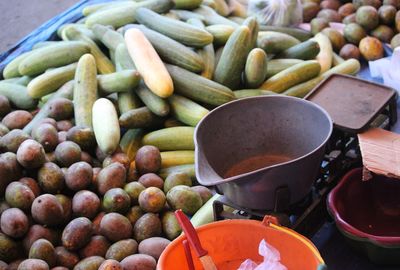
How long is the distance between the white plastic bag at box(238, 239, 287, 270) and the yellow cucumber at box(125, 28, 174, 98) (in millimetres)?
1042

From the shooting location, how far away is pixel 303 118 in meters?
1.35

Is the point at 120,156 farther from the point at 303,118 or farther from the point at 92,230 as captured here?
the point at 303,118

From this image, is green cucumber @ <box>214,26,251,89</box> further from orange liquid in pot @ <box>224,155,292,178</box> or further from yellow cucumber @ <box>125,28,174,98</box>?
orange liquid in pot @ <box>224,155,292,178</box>

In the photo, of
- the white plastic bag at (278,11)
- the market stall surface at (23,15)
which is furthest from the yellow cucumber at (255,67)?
the market stall surface at (23,15)

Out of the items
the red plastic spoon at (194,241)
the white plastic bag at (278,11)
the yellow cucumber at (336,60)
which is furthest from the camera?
the white plastic bag at (278,11)

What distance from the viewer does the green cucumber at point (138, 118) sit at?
6.44 feet

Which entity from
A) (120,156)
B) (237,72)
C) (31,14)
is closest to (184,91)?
(237,72)

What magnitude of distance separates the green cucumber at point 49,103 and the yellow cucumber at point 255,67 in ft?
2.67

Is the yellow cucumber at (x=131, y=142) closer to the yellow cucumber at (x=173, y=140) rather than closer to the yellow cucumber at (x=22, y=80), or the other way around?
the yellow cucumber at (x=173, y=140)

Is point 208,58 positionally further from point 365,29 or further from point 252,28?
point 365,29

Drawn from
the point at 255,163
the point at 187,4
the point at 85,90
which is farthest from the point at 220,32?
the point at 255,163

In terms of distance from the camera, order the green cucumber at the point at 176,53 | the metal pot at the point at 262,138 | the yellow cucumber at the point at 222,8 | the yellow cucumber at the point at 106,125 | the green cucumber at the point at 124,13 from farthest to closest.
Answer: the yellow cucumber at the point at 222,8 < the green cucumber at the point at 124,13 < the green cucumber at the point at 176,53 < the yellow cucumber at the point at 106,125 < the metal pot at the point at 262,138

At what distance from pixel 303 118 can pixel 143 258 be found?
0.60m

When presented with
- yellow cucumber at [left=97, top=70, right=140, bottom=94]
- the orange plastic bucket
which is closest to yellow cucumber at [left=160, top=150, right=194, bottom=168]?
yellow cucumber at [left=97, top=70, right=140, bottom=94]
